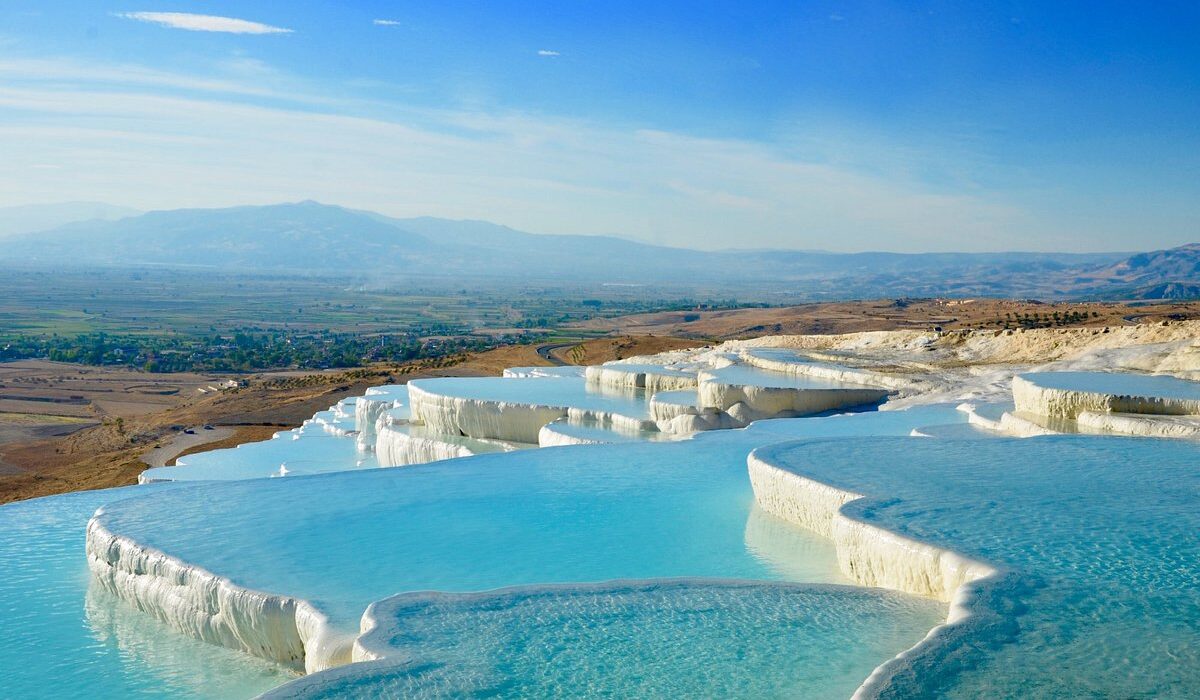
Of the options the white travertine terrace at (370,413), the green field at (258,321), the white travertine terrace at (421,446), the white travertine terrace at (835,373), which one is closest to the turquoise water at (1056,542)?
the white travertine terrace at (421,446)

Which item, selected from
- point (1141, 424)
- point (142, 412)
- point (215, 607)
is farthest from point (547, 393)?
point (142, 412)

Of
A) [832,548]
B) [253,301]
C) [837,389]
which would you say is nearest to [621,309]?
[253,301]

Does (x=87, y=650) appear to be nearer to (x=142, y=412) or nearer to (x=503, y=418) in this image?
(x=503, y=418)

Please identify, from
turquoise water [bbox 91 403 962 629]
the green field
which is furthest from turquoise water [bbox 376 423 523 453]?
the green field

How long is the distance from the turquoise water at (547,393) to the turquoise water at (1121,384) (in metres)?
4.89

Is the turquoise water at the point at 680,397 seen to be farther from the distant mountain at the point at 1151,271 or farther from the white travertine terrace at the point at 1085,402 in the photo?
the distant mountain at the point at 1151,271

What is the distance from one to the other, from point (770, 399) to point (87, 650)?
364 inches

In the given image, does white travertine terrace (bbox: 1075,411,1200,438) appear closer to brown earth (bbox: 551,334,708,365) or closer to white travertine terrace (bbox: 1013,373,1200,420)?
white travertine terrace (bbox: 1013,373,1200,420)

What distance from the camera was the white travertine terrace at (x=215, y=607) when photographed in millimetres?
5629

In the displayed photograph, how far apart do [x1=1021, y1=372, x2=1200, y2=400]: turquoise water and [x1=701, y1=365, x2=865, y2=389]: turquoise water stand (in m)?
3.23

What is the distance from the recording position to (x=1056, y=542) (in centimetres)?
595

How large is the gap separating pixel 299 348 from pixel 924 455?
182ft

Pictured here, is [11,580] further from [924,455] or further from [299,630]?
[924,455]

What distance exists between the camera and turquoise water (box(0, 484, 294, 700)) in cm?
575
